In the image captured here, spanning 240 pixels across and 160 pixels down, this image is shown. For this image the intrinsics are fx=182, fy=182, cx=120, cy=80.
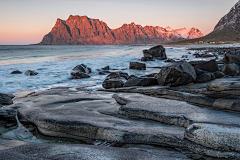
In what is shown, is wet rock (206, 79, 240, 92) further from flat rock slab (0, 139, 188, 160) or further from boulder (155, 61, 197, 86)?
flat rock slab (0, 139, 188, 160)

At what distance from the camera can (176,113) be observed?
10.6 feet

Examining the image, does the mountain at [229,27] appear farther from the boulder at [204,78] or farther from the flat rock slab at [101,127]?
the flat rock slab at [101,127]

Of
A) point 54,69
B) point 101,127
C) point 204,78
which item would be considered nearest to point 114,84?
point 204,78

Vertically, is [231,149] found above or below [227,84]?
below

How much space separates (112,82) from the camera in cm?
750

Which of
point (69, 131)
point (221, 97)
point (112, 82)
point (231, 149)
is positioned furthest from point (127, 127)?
point (112, 82)

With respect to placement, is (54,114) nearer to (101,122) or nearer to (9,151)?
(101,122)

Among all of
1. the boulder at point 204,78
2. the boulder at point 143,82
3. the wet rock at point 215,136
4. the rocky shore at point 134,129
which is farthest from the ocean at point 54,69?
the wet rock at point 215,136

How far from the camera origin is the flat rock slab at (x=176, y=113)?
114 inches

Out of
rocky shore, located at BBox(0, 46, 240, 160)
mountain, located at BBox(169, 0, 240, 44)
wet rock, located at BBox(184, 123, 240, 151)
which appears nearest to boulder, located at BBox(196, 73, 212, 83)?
rocky shore, located at BBox(0, 46, 240, 160)

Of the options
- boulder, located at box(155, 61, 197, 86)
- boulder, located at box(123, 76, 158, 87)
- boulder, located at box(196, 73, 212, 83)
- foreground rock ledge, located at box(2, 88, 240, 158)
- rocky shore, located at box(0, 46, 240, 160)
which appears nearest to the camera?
rocky shore, located at box(0, 46, 240, 160)

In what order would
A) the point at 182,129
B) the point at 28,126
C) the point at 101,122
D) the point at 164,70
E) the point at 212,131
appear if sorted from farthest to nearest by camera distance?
the point at 164,70 → the point at 28,126 → the point at 101,122 → the point at 182,129 → the point at 212,131

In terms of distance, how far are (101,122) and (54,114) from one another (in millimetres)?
1075

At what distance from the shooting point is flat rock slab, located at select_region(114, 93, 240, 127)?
289 cm
